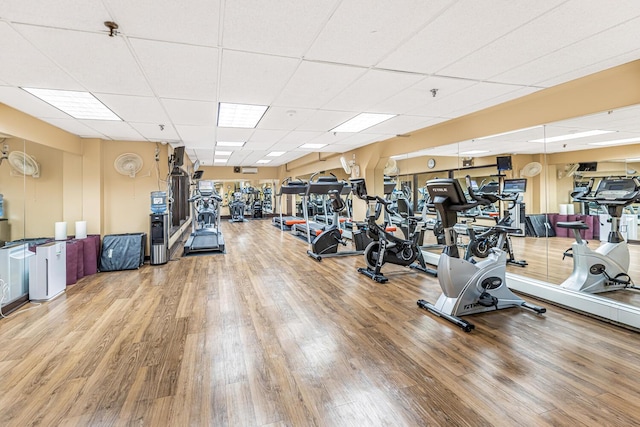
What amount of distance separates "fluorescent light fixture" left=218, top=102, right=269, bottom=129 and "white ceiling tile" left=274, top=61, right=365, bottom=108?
45cm

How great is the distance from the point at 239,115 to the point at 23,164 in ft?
8.94

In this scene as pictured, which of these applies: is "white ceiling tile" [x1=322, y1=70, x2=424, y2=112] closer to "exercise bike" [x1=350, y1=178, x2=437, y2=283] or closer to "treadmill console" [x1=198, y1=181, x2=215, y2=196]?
"exercise bike" [x1=350, y1=178, x2=437, y2=283]

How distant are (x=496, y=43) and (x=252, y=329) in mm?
3101

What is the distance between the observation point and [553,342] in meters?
2.58

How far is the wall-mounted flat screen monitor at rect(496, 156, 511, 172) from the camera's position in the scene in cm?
469

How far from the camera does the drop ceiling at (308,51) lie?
1844 mm

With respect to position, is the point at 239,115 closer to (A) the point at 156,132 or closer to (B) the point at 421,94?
(A) the point at 156,132

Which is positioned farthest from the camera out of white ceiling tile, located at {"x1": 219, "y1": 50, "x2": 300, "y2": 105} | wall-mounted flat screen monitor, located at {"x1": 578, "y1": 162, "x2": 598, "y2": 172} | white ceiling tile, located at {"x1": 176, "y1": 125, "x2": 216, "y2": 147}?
white ceiling tile, located at {"x1": 176, "y1": 125, "x2": 216, "y2": 147}

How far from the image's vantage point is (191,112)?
407 cm

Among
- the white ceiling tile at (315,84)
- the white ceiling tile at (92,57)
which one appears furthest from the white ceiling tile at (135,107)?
the white ceiling tile at (315,84)

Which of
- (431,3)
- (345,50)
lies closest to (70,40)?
(345,50)

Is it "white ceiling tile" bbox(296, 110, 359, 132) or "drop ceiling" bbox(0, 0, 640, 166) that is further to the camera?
"white ceiling tile" bbox(296, 110, 359, 132)

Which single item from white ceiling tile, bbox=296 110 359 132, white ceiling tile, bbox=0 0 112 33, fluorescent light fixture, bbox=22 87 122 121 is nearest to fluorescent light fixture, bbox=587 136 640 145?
white ceiling tile, bbox=296 110 359 132

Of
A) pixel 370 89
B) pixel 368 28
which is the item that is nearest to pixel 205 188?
pixel 370 89
